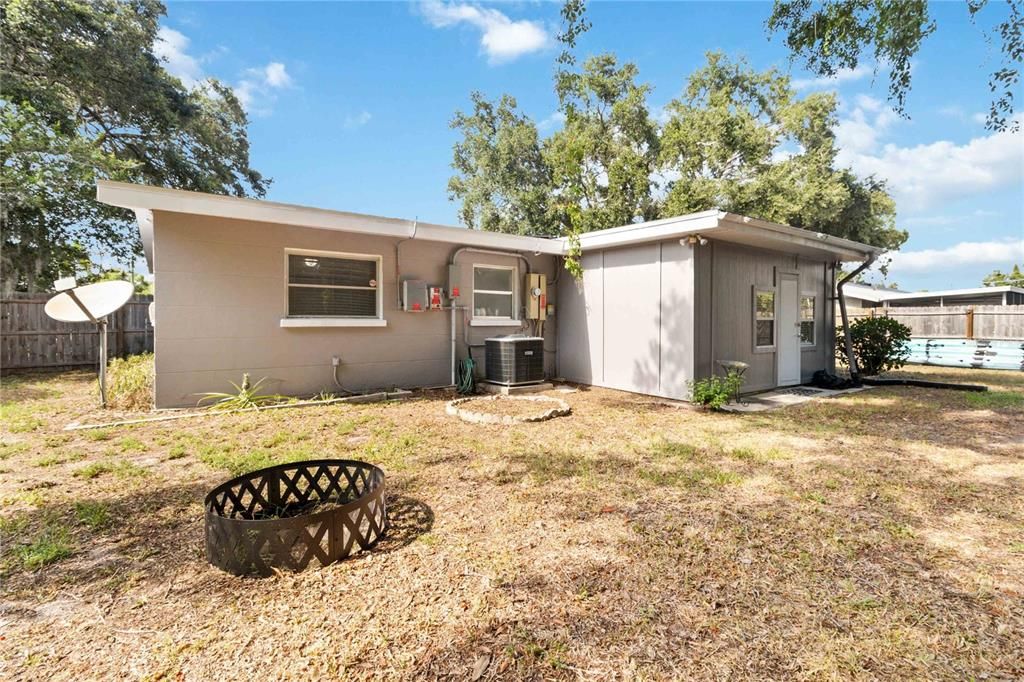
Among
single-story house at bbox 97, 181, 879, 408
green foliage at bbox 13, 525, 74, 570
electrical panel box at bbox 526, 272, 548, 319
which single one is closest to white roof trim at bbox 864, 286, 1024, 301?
single-story house at bbox 97, 181, 879, 408

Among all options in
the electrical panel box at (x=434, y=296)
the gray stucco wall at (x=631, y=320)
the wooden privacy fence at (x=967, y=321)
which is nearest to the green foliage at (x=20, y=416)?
the electrical panel box at (x=434, y=296)

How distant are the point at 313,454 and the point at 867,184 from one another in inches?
767

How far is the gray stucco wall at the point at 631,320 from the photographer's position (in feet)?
21.8

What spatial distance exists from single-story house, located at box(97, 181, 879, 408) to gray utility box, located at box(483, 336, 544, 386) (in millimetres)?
593

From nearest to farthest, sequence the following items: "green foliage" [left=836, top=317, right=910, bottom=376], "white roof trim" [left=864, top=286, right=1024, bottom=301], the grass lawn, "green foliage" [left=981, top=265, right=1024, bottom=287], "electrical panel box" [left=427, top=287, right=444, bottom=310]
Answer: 1. the grass lawn
2. "electrical panel box" [left=427, top=287, right=444, bottom=310]
3. "green foliage" [left=836, top=317, right=910, bottom=376]
4. "white roof trim" [left=864, top=286, right=1024, bottom=301]
5. "green foliage" [left=981, top=265, right=1024, bottom=287]

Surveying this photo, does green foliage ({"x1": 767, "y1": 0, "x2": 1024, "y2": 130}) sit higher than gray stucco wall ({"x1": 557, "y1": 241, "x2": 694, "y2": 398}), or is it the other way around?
green foliage ({"x1": 767, "y1": 0, "x2": 1024, "y2": 130})

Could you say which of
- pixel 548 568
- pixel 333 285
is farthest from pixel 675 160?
pixel 548 568

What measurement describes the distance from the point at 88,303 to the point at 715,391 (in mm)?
8056

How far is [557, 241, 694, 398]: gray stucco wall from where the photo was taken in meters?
6.64

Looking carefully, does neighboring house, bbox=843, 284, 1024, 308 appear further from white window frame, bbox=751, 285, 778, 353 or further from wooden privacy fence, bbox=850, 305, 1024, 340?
white window frame, bbox=751, 285, 778, 353

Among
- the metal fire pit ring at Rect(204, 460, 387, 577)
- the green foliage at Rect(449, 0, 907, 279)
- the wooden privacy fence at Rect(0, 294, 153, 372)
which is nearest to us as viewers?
the metal fire pit ring at Rect(204, 460, 387, 577)

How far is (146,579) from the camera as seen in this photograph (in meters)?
2.08

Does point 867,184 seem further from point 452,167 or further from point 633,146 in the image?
point 452,167

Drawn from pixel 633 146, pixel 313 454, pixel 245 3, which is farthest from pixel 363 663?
pixel 633 146
